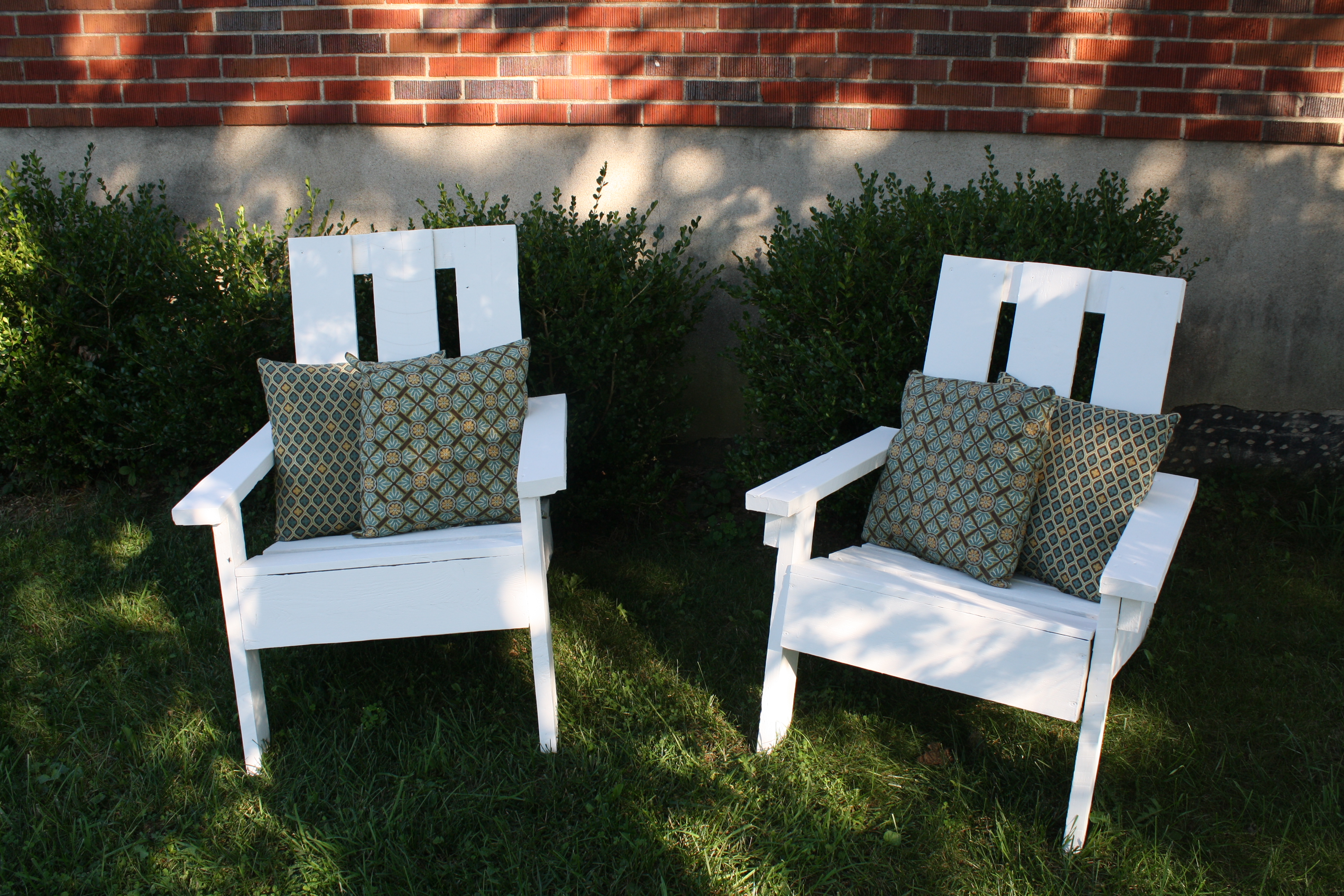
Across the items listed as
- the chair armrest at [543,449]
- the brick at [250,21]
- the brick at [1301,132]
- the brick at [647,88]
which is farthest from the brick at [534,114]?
the brick at [1301,132]

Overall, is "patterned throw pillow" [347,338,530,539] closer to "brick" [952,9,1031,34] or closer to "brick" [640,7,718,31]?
"brick" [640,7,718,31]

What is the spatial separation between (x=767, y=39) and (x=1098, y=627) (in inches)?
95.4

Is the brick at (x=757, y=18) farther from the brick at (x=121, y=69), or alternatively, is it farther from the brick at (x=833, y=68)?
the brick at (x=121, y=69)

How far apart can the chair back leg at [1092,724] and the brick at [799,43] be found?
2.32 m

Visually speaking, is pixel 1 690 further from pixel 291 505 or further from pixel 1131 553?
pixel 1131 553

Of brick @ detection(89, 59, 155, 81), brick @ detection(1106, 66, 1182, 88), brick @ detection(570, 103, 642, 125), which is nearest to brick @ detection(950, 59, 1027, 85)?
brick @ detection(1106, 66, 1182, 88)

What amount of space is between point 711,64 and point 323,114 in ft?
4.72

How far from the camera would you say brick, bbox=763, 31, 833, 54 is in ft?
11.2

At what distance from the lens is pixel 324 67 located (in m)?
3.50

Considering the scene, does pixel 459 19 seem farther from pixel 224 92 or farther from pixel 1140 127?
pixel 1140 127

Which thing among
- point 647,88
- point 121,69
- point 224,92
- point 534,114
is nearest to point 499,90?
point 534,114

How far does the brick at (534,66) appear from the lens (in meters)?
3.46

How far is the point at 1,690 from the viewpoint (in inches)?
96.1

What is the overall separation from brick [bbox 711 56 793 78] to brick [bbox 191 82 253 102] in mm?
1741
